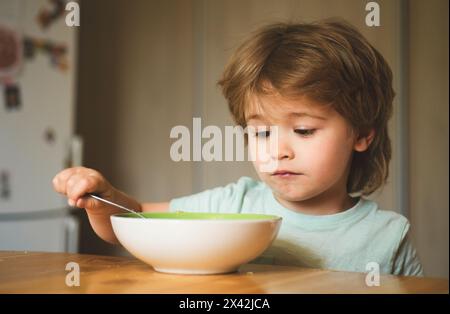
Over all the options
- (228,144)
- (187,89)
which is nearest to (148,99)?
(187,89)

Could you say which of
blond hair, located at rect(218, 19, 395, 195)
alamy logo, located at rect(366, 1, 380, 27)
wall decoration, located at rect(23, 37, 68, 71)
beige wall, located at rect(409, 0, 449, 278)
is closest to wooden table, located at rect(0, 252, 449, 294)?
blond hair, located at rect(218, 19, 395, 195)

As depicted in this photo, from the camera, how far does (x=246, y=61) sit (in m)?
1.09

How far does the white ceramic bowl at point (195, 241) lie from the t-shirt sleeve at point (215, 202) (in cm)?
47

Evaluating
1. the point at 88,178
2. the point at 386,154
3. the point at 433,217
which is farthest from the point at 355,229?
the point at 433,217

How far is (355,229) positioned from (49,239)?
63.3 inches

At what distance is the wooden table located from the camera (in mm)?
551

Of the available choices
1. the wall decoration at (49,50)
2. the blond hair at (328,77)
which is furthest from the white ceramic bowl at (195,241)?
the wall decoration at (49,50)

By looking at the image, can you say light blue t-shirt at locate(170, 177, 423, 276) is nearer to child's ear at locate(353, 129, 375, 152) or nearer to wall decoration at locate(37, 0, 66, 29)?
child's ear at locate(353, 129, 375, 152)

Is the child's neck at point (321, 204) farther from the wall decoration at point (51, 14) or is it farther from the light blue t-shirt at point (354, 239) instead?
the wall decoration at point (51, 14)

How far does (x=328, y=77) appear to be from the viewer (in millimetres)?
1018

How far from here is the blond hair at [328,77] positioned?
1.01m

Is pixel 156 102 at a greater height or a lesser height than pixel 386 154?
greater

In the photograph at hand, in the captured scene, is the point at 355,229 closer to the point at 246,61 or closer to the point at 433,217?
the point at 246,61

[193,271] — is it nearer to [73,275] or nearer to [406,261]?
[73,275]
